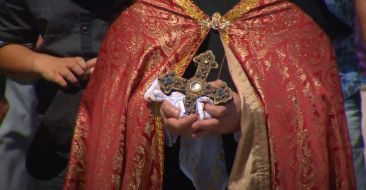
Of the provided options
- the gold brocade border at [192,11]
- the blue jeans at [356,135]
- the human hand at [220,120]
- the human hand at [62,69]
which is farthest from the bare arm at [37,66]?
the blue jeans at [356,135]

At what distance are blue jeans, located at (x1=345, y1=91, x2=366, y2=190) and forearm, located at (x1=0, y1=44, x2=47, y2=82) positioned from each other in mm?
665

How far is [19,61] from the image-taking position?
1559 mm

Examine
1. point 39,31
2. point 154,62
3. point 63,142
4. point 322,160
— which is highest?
point 39,31

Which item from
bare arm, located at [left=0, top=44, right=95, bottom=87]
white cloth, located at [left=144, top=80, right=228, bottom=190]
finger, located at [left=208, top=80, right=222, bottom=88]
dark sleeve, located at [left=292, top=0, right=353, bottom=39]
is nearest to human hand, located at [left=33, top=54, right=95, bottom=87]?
bare arm, located at [left=0, top=44, right=95, bottom=87]

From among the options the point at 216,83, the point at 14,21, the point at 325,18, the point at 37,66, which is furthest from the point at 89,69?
the point at 325,18

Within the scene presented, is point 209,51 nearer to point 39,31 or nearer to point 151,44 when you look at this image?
point 151,44

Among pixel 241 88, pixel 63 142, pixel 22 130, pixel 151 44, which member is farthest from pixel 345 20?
pixel 22 130

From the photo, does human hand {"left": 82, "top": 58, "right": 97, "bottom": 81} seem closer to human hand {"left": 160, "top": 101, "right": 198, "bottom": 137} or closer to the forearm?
the forearm

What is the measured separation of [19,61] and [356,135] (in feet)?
2.42

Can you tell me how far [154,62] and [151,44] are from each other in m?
0.04

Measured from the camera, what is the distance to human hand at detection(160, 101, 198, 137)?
3.97 ft

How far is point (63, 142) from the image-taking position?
5.15 ft

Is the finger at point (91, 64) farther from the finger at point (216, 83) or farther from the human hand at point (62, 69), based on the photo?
the finger at point (216, 83)

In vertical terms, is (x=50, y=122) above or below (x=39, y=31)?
below
